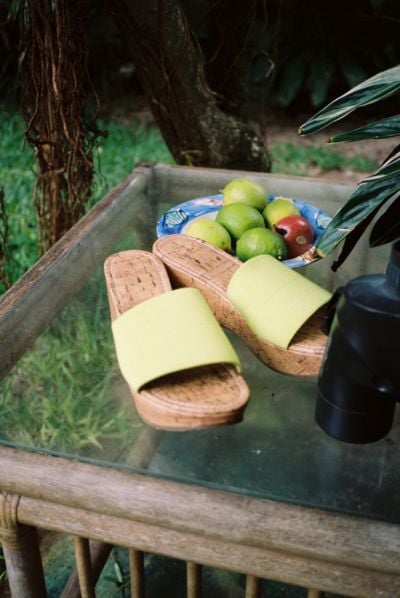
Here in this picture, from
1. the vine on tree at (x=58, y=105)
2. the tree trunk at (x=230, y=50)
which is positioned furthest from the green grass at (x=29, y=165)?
the tree trunk at (x=230, y=50)

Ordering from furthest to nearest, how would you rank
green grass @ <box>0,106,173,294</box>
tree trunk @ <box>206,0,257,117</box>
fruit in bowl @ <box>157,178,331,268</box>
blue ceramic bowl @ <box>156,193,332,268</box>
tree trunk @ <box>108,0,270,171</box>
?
green grass @ <box>0,106,173,294</box>, tree trunk @ <box>206,0,257,117</box>, tree trunk @ <box>108,0,270,171</box>, blue ceramic bowl @ <box>156,193,332,268</box>, fruit in bowl @ <box>157,178,331,268</box>

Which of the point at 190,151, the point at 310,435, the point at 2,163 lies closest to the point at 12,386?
the point at 310,435

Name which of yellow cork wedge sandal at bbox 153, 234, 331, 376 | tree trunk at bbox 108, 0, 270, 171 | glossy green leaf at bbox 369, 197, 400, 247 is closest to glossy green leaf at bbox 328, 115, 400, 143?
glossy green leaf at bbox 369, 197, 400, 247

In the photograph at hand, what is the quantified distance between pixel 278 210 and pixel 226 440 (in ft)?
1.97

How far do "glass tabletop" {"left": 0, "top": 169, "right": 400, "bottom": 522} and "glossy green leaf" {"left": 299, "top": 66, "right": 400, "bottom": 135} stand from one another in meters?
0.34

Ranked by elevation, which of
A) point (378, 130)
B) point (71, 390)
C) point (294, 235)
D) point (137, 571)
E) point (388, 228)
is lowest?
point (137, 571)

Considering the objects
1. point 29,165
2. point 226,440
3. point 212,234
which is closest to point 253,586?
point 226,440

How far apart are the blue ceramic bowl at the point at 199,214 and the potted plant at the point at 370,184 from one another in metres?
0.38

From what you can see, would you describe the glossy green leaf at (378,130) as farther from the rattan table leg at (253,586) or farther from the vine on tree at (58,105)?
the vine on tree at (58,105)

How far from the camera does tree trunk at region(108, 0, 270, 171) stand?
1560 millimetres

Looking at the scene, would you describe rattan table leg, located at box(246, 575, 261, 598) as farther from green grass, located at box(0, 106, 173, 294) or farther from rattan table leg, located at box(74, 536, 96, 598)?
green grass, located at box(0, 106, 173, 294)

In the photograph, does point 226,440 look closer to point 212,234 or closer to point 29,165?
point 212,234

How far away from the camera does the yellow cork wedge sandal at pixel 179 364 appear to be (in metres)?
0.75

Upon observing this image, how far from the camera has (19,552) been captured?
33.7 inches
